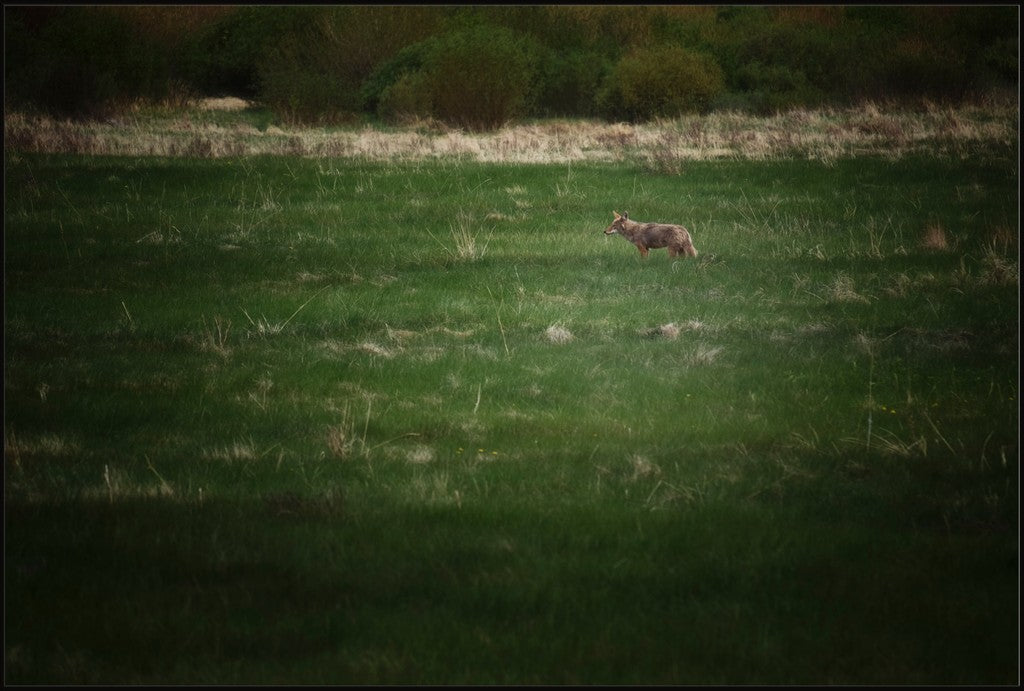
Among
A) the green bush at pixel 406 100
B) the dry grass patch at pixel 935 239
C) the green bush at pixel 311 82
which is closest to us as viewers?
the dry grass patch at pixel 935 239

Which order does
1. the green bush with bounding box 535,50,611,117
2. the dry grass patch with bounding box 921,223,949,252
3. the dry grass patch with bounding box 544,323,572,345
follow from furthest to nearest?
the green bush with bounding box 535,50,611,117
the dry grass patch with bounding box 921,223,949,252
the dry grass patch with bounding box 544,323,572,345

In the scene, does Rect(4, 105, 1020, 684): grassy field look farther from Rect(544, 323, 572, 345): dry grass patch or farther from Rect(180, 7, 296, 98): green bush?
Rect(180, 7, 296, 98): green bush

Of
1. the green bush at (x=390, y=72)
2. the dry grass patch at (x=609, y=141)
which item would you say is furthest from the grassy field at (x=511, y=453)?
the green bush at (x=390, y=72)

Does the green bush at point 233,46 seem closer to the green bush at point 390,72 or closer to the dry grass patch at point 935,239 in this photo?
the green bush at point 390,72

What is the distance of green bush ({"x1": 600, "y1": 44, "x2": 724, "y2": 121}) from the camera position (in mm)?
49562

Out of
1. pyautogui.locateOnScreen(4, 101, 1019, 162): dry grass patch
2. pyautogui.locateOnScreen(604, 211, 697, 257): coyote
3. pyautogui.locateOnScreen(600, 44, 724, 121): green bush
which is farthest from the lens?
pyautogui.locateOnScreen(600, 44, 724, 121): green bush

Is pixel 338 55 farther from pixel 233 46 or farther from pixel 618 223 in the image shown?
pixel 618 223

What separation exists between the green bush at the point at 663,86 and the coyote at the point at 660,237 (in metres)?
34.6

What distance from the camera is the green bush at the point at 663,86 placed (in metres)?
49.6

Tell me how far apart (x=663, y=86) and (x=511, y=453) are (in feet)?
145

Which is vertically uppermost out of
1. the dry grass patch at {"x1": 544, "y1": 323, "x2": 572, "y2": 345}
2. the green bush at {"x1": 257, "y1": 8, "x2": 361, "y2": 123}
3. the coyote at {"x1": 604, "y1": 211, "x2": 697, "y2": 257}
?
the green bush at {"x1": 257, "y1": 8, "x2": 361, "y2": 123}

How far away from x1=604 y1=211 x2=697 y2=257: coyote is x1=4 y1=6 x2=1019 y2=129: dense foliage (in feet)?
67.4

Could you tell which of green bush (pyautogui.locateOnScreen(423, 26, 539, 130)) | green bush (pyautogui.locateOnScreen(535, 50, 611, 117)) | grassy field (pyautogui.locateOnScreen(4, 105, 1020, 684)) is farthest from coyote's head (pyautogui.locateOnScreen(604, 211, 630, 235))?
green bush (pyautogui.locateOnScreen(535, 50, 611, 117))

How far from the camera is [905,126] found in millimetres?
30516
